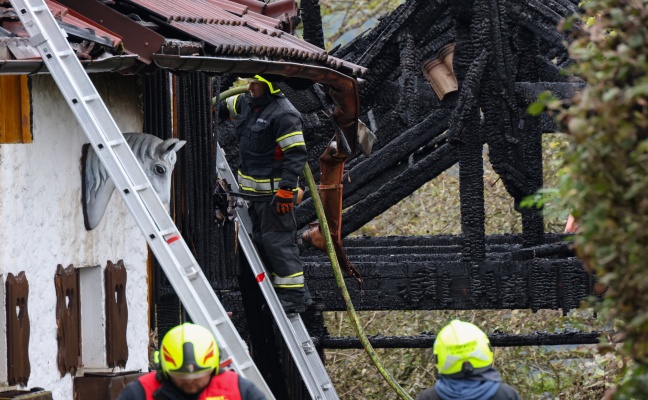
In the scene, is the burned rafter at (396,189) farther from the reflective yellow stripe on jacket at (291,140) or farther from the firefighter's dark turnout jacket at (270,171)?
the reflective yellow stripe on jacket at (291,140)

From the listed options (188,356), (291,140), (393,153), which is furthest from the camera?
(393,153)

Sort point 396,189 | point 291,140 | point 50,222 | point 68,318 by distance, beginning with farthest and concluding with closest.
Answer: point 396,189
point 291,140
point 68,318
point 50,222

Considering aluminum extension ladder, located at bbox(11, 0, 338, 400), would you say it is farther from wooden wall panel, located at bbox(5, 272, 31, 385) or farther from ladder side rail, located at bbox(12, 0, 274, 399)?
wooden wall panel, located at bbox(5, 272, 31, 385)

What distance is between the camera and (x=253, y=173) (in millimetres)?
9289

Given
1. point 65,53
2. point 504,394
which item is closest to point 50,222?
point 65,53

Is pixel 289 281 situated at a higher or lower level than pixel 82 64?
lower

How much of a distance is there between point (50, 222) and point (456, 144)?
3.63 meters

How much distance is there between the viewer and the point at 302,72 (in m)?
8.40

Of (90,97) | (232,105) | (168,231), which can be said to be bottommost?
(168,231)

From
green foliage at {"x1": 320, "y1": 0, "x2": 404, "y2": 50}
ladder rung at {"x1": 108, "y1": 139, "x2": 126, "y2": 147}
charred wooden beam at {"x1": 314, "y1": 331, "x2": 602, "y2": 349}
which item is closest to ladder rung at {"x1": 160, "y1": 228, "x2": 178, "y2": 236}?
ladder rung at {"x1": 108, "y1": 139, "x2": 126, "y2": 147}

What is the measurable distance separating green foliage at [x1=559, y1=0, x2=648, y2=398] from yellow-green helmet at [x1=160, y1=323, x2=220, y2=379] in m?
1.65

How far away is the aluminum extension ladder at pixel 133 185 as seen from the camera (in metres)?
6.55

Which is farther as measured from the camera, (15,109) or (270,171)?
(270,171)

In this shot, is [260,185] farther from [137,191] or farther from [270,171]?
[137,191]
